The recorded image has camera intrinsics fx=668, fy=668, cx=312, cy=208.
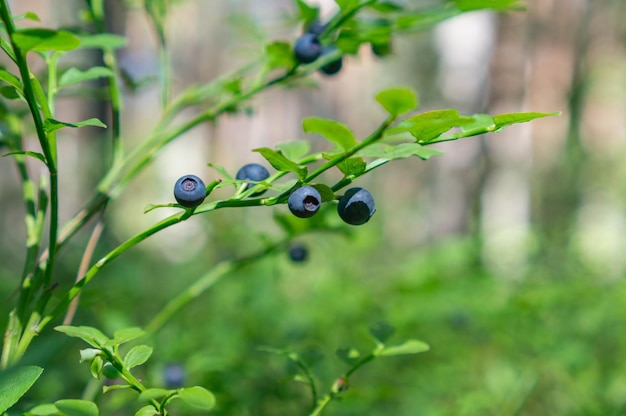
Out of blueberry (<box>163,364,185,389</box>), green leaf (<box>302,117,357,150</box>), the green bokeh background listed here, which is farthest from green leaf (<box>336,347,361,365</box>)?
blueberry (<box>163,364,185,389</box>)

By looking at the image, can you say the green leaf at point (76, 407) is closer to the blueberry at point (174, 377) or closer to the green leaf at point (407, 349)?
the green leaf at point (407, 349)

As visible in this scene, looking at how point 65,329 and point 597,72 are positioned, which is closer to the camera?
point 65,329

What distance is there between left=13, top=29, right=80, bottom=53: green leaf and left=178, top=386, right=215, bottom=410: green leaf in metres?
0.38

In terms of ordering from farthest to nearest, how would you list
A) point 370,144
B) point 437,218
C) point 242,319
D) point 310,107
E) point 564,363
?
point 310,107 → point 437,218 → point 242,319 → point 564,363 → point 370,144

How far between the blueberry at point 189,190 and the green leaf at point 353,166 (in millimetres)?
153

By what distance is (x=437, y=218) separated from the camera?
22.1 feet

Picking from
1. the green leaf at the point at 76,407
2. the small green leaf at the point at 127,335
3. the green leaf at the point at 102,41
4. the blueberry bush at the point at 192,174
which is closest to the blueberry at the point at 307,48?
the blueberry bush at the point at 192,174

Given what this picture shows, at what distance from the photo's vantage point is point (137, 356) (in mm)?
Result: 792

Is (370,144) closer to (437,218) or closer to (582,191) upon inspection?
(437,218)

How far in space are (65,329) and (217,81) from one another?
2.20ft

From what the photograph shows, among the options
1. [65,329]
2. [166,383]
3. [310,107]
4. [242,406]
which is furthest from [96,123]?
[310,107]

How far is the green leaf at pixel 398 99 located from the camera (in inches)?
23.0

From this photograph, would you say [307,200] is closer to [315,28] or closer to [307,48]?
[307,48]

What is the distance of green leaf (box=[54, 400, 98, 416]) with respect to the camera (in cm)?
69
